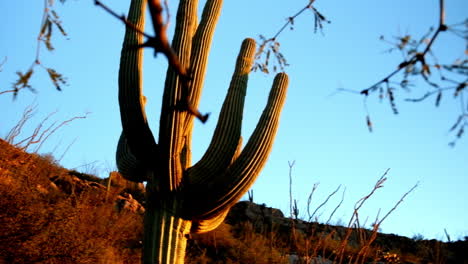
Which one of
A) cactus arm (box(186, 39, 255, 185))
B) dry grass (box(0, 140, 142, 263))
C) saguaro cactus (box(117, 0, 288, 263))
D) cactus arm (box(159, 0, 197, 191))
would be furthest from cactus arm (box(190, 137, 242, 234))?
dry grass (box(0, 140, 142, 263))

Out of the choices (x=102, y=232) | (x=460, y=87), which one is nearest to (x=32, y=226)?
(x=102, y=232)

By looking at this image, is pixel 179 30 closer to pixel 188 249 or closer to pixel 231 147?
pixel 231 147

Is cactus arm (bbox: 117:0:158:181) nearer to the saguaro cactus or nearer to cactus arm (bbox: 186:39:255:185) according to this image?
the saguaro cactus

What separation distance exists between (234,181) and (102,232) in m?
4.21

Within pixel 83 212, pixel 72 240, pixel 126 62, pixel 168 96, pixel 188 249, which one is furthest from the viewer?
pixel 188 249

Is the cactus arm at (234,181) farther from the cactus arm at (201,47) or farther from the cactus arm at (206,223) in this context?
the cactus arm at (201,47)

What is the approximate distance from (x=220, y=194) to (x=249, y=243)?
6.88 m

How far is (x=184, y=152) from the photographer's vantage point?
5734 millimetres

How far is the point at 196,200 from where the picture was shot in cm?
545

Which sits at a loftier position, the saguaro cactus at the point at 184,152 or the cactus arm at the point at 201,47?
the cactus arm at the point at 201,47

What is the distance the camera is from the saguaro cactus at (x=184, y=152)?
534cm

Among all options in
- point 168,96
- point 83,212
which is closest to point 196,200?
point 168,96

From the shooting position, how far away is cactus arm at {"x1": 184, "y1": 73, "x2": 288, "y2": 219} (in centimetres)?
538

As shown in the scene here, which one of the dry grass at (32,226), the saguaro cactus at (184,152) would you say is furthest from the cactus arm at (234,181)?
the dry grass at (32,226)
